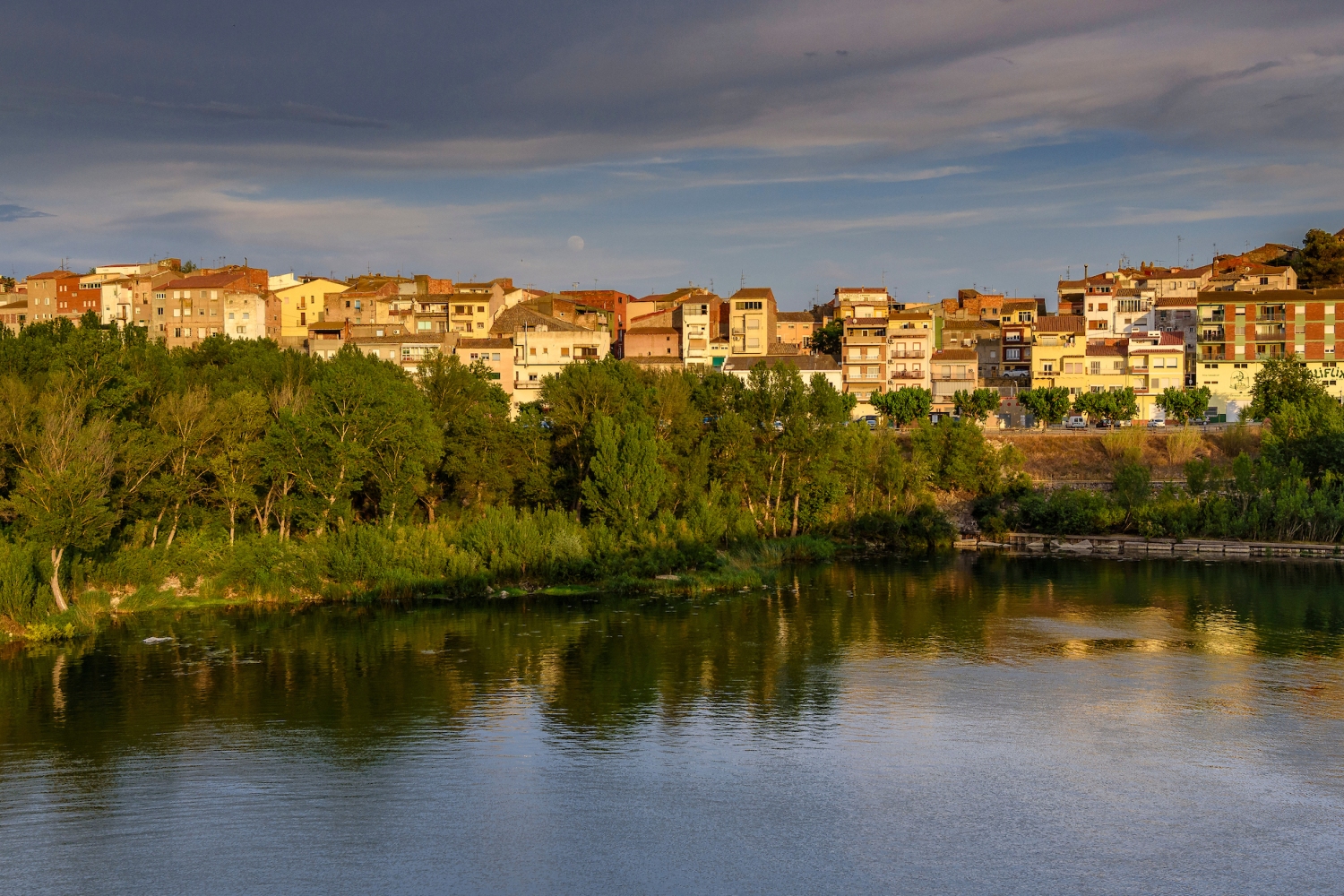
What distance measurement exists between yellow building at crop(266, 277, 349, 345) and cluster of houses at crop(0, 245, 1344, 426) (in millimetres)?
125

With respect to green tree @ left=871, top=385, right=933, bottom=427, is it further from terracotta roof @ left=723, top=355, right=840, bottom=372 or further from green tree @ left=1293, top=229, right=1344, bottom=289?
green tree @ left=1293, top=229, right=1344, bottom=289

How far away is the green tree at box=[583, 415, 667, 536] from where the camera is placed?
118 ft

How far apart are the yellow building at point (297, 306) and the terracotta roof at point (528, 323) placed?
13.1m

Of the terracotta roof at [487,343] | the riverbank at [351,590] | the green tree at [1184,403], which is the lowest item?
the riverbank at [351,590]

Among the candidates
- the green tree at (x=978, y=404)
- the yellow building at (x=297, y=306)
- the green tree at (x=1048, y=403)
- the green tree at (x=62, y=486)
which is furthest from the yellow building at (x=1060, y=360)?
the green tree at (x=62, y=486)

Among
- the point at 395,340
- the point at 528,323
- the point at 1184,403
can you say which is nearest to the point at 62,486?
the point at 395,340

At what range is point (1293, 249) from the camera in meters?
90.2

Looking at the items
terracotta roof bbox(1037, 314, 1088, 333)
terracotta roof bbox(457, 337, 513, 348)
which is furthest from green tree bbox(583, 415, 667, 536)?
terracotta roof bbox(1037, 314, 1088, 333)

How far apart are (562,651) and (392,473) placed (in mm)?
11134

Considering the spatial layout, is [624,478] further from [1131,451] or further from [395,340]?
[395,340]

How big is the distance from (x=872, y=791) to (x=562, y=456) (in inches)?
971

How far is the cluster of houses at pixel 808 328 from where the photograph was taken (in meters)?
68.2

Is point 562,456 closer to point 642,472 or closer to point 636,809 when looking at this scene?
point 642,472

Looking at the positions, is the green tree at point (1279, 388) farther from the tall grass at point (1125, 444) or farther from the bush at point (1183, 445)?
the tall grass at point (1125, 444)
